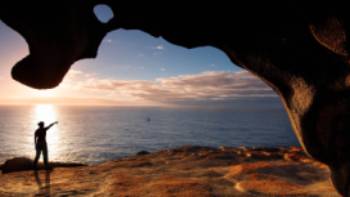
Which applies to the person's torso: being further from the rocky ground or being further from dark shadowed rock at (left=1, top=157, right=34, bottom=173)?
dark shadowed rock at (left=1, top=157, right=34, bottom=173)

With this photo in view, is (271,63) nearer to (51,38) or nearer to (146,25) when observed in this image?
(146,25)

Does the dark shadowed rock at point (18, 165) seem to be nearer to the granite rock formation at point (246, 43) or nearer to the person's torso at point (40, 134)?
the person's torso at point (40, 134)

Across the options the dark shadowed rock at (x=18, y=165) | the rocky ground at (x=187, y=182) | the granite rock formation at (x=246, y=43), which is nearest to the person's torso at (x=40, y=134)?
the rocky ground at (x=187, y=182)

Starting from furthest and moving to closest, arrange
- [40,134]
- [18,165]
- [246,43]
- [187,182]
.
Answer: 1. [18,165]
2. [40,134]
3. [187,182]
4. [246,43]

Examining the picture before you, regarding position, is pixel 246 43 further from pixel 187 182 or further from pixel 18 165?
pixel 18 165

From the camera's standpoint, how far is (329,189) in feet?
39.4

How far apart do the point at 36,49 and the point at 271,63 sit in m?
6.00

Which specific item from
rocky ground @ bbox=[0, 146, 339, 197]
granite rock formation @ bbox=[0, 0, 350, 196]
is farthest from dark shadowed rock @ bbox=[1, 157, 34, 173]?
granite rock formation @ bbox=[0, 0, 350, 196]

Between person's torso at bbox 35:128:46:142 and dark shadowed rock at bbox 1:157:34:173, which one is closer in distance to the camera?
person's torso at bbox 35:128:46:142

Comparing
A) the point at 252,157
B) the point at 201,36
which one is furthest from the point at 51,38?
the point at 252,157

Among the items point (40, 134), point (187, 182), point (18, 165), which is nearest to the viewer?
point (187, 182)

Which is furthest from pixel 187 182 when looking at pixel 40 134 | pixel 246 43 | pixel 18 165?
pixel 18 165

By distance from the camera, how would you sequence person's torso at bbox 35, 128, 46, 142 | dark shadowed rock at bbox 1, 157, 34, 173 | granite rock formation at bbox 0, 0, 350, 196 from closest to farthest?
granite rock formation at bbox 0, 0, 350, 196, person's torso at bbox 35, 128, 46, 142, dark shadowed rock at bbox 1, 157, 34, 173

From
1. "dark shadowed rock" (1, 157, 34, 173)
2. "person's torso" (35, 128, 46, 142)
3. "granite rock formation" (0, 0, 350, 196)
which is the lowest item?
"dark shadowed rock" (1, 157, 34, 173)
